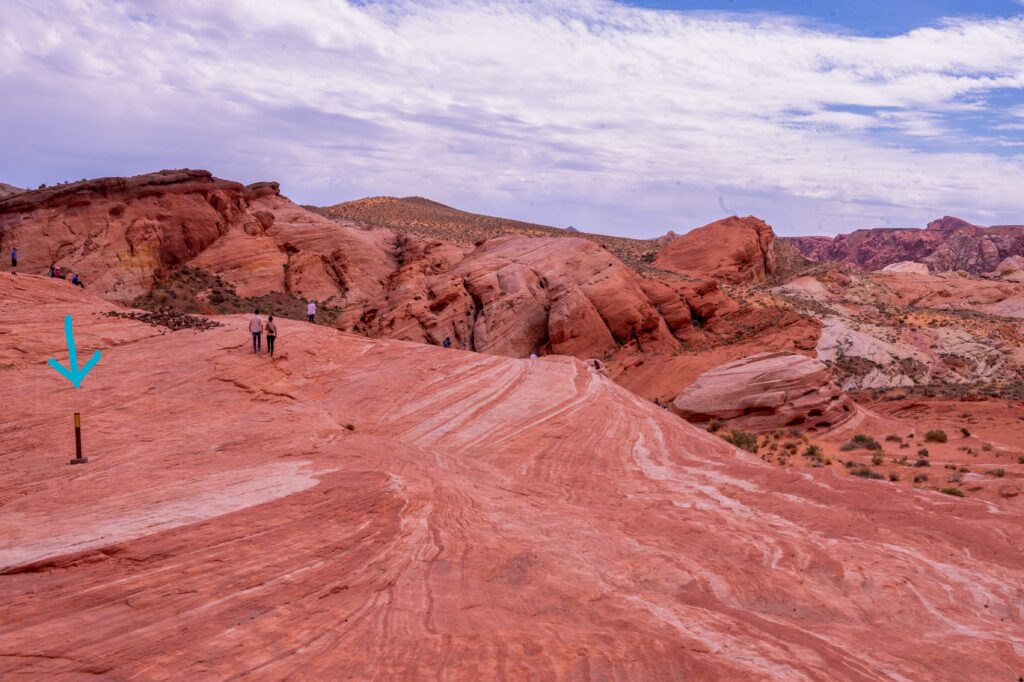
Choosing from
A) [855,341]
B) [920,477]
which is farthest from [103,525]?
[855,341]

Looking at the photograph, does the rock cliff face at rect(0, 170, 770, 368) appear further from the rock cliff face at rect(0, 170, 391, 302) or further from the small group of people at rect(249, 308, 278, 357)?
the small group of people at rect(249, 308, 278, 357)

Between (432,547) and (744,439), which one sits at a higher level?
(432,547)

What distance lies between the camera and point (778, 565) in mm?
8148

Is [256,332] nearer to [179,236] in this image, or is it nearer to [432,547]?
[432,547]

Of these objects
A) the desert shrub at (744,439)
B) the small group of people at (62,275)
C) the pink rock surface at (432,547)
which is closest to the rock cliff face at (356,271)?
the small group of people at (62,275)

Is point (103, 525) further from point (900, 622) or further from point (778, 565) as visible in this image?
point (900, 622)

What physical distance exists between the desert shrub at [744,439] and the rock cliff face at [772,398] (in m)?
1.44

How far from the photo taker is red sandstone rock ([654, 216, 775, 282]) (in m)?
55.3

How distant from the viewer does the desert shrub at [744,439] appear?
21.4 m

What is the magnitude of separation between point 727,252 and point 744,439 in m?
36.9

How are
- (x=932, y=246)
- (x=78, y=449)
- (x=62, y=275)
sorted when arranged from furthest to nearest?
1. (x=932, y=246)
2. (x=62, y=275)
3. (x=78, y=449)

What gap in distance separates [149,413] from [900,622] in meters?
11.3

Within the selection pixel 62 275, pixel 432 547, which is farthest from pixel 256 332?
pixel 62 275

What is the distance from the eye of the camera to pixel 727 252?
56062 mm
